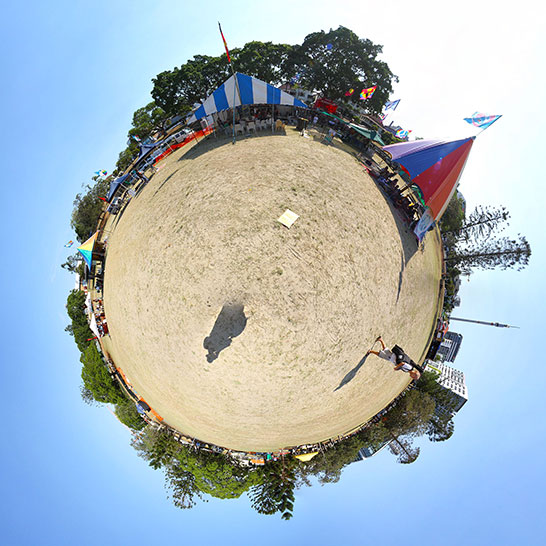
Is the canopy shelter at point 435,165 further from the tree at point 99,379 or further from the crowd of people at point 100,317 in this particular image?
the tree at point 99,379

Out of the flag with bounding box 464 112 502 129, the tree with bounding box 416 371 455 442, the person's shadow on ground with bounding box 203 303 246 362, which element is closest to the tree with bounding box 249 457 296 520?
the person's shadow on ground with bounding box 203 303 246 362

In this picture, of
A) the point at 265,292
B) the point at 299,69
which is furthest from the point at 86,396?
the point at 299,69

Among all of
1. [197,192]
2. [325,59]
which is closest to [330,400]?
[197,192]

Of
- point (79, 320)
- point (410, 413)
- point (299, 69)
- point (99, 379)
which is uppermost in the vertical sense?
point (299, 69)

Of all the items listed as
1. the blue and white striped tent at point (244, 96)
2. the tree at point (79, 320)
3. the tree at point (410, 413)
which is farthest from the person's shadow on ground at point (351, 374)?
the tree at point (79, 320)

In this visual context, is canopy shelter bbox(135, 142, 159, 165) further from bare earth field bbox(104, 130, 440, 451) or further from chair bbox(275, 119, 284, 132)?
chair bbox(275, 119, 284, 132)

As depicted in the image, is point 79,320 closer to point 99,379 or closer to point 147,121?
point 99,379
